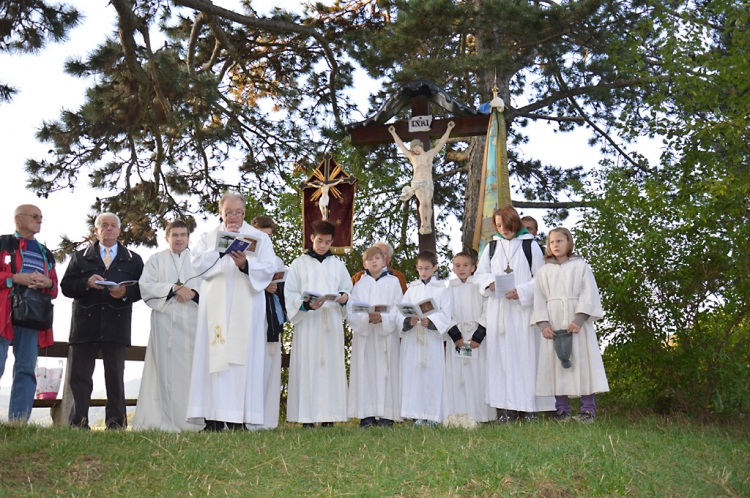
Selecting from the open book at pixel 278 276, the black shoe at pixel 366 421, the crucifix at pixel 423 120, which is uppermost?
the crucifix at pixel 423 120

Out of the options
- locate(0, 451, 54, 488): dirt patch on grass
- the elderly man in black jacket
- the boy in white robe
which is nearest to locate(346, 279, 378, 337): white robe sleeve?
the boy in white robe

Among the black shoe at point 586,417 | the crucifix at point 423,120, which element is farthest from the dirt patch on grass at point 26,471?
the crucifix at point 423,120

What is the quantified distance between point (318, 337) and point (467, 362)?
5.23 ft

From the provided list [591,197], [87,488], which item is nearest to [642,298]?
[591,197]

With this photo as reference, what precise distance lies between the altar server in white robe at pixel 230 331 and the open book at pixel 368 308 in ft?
3.03

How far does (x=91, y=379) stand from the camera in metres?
7.24

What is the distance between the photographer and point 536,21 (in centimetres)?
1190

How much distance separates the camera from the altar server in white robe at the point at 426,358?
779cm

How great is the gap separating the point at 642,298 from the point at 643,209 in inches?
40.1

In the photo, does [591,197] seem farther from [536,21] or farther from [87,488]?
[87,488]

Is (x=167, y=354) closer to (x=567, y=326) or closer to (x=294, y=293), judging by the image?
(x=294, y=293)

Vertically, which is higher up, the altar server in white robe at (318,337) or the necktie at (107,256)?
the necktie at (107,256)

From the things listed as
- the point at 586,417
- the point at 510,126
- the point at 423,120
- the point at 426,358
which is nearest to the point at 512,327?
the point at 426,358

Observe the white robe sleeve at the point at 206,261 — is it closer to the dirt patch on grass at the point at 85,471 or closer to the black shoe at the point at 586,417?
the dirt patch on grass at the point at 85,471
